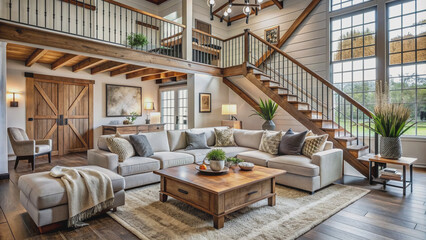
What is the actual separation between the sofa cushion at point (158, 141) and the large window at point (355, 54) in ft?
15.4

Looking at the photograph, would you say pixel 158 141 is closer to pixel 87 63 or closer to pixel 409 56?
pixel 87 63

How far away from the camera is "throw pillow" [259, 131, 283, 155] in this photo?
4.37m

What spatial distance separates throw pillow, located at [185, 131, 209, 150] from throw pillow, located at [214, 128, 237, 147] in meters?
0.39

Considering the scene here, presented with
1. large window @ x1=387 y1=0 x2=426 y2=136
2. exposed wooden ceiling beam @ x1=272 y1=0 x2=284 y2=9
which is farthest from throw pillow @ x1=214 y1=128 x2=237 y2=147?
exposed wooden ceiling beam @ x1=272 y1=0 x2=284 y2=9

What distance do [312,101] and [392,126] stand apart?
3019mm

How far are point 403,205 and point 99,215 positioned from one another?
3.69 metres

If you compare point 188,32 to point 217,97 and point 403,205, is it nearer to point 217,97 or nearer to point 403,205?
point 217,97

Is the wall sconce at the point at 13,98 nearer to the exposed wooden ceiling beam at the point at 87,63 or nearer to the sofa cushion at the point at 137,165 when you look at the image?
the exposed wooden ceiling beam at the point at 87,63

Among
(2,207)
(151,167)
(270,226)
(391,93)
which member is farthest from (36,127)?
(391,93)

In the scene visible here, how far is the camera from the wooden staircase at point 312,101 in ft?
15.0

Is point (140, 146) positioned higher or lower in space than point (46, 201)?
higher

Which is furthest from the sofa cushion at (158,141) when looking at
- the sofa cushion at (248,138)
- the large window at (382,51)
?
the large window at (382,51)

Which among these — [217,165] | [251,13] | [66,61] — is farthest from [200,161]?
[251,13]

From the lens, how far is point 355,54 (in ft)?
20.0
